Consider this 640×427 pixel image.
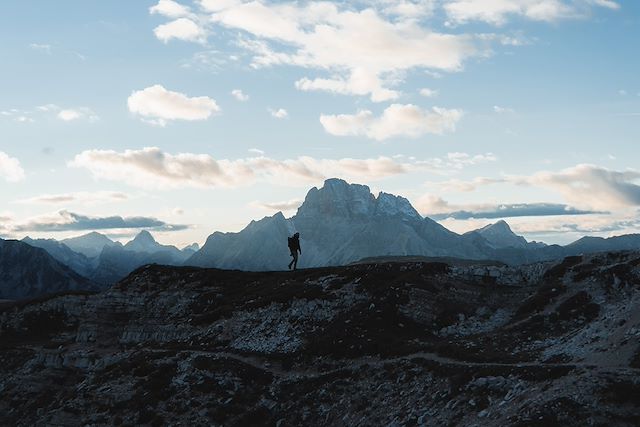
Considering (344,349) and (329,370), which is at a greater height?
(344,349)

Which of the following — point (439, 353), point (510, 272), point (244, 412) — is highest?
point (510, 272)

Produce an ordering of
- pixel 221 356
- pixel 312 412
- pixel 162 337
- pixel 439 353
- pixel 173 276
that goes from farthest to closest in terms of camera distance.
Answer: pixel 173 276 → pixel 162 337 → pixel 221 356 → pixel 439 353 → pixel 312 412

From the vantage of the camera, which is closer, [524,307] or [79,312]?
[524,307]

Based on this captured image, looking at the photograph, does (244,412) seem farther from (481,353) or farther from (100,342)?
(100,342)

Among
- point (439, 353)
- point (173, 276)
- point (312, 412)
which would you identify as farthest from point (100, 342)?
point (439, 353)

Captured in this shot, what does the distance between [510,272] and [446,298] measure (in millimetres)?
9247

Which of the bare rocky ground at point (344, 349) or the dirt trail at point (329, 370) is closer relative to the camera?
the bare rocky ground at point (344, 349)

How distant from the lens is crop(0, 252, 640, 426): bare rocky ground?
96.4 feet

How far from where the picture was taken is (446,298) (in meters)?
53.1

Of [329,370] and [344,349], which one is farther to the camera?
[344,349]

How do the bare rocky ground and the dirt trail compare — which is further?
the dirt trail

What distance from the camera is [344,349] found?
1795 inches

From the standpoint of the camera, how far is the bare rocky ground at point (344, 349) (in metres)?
29.4

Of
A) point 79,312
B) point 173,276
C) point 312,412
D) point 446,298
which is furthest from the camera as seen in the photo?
point 173,276
